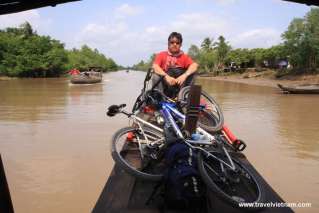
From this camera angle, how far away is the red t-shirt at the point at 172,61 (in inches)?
208

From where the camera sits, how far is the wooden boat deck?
8.61 ft

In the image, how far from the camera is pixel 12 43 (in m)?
50.1

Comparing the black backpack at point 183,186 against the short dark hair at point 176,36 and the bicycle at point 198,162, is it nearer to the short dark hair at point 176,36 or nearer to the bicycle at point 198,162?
the bicycle at point 198,162

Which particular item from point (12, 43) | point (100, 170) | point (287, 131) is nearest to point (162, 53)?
point (100, 170)

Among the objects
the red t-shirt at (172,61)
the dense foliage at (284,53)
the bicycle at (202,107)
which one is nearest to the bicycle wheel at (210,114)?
the bicycle at (202,107)

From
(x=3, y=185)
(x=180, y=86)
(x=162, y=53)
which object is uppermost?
(x=162, y=53)

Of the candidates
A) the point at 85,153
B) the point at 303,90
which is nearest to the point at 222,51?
the point at 303,90

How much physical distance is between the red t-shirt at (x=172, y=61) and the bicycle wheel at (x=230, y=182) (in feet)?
8.24

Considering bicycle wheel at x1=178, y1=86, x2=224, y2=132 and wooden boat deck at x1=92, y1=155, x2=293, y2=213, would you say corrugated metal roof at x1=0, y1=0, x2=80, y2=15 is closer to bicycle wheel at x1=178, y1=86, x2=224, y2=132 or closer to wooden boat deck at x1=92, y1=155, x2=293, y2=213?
wooden boat deck at x1=92, y1=155, x2=293, y2=213

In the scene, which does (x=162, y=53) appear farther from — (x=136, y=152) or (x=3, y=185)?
(x=3, y=185)

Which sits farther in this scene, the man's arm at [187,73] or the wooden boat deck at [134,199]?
the man's arm at [187,73]

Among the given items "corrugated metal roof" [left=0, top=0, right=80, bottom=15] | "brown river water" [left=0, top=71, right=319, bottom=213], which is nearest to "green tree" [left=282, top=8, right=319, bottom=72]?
"brown river water" [left=0, top=71, right=319, bottom=213]

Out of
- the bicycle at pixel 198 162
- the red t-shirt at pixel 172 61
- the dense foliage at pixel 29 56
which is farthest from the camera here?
the dense foliage at pixel 29 56

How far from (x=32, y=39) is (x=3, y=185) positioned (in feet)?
175
